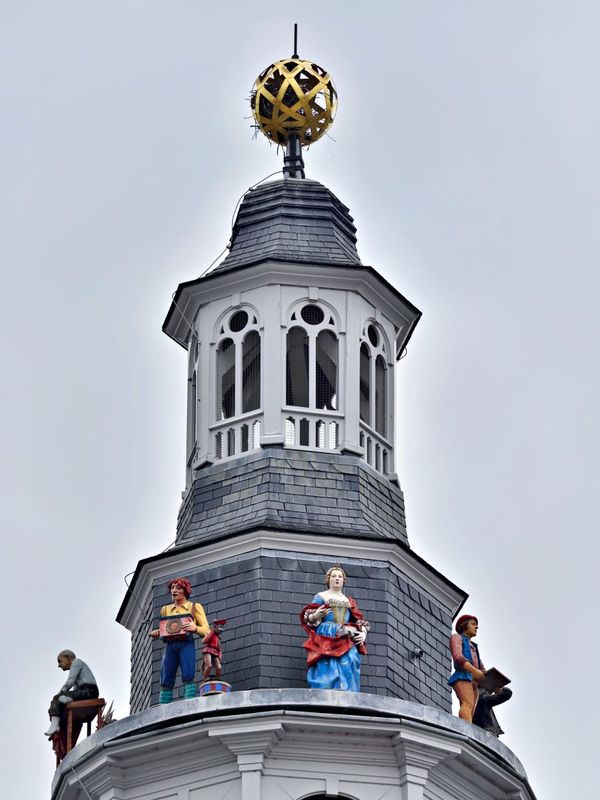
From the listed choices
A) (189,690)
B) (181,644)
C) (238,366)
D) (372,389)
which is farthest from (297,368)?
(189,690)

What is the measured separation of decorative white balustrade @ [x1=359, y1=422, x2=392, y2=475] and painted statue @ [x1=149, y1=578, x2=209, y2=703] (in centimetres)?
582

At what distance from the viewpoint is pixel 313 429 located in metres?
61.2

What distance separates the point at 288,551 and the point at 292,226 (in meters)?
8.27

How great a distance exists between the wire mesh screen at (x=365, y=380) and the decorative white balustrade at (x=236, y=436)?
2.20m

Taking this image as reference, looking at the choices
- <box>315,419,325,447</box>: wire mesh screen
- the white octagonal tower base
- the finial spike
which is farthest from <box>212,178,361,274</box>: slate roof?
the white octagonal tower base

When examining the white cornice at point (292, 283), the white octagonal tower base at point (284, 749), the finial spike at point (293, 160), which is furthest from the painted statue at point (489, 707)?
the finial spike at point (293, 160)

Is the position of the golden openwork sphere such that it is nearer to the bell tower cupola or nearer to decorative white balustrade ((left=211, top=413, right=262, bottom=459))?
the bell tower cupola

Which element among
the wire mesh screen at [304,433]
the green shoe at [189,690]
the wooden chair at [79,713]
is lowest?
the green shoe at [189,690]

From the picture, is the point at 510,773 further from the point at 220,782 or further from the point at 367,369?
the point at 367,369

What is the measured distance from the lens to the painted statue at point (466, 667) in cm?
5791

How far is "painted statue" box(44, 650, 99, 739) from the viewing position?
58156 mm

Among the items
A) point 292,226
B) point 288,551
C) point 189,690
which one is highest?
point 292,226

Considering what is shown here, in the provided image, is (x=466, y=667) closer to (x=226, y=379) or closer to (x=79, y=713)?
(x=79, y=713)

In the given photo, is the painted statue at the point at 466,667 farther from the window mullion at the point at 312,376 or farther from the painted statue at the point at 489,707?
the window mullion at the point at 312,376
